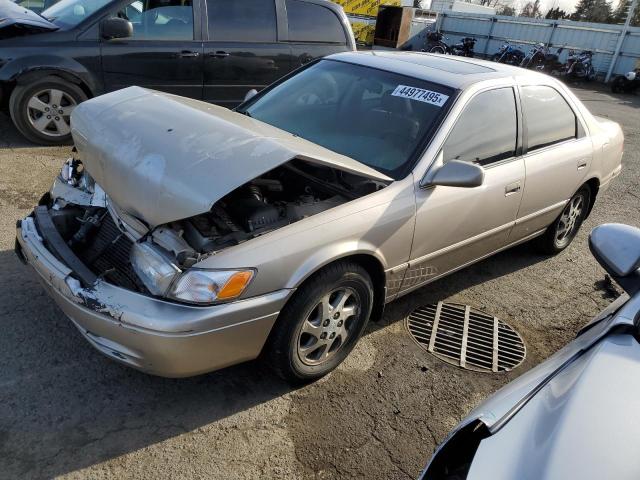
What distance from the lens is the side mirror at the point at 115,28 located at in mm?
5641

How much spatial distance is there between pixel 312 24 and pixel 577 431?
→ 20.8 feet

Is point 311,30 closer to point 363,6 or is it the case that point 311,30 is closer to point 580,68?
point 580,68

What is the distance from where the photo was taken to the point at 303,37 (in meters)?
6.80

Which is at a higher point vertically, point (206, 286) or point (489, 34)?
point (206, 286)

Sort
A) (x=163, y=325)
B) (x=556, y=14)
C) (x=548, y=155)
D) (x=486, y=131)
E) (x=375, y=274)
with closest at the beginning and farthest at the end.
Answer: (x=163, y=325), (x=375, y=274), (x=486, y=131), (x=548, y=155), (x=556, y=14)

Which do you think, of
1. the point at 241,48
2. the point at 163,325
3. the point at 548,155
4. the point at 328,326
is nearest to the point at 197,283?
the point at 163,325

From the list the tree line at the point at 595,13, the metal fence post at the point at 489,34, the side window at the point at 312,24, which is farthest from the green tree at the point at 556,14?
the side window at the point at 312,24

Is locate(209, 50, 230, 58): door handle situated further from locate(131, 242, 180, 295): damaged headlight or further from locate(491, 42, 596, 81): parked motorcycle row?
locate(491, 42, 596, 81): parked motorcycle row

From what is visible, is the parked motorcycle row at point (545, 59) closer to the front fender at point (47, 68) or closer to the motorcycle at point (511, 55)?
the motorcycle at point (511, 55)

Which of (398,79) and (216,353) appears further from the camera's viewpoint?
(398,79)

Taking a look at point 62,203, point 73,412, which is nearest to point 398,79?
point 62,203

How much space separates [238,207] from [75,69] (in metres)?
4.04

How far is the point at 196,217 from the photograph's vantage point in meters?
2.73

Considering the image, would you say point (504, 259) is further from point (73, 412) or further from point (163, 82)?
point (163, 82)
